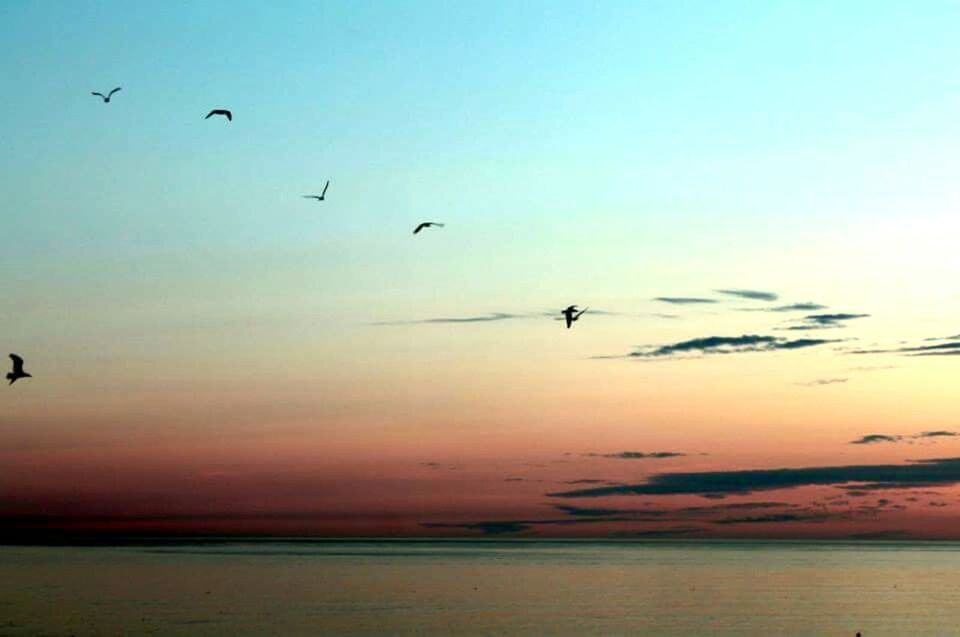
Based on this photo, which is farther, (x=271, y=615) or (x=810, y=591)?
(x=810, y=591)

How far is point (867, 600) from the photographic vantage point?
272ft

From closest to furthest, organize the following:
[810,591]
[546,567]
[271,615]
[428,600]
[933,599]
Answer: [271,615] → [428,600] → [933,599] → [810,591] → [546,567]

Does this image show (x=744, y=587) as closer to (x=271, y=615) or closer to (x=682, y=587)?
(x=682, y=587)

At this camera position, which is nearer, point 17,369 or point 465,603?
point 17,369

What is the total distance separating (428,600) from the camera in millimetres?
79125

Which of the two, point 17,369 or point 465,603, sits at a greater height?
point 17,369

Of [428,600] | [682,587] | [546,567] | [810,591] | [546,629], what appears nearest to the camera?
[546,629]

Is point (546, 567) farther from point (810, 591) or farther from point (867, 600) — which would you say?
point (867, 600)

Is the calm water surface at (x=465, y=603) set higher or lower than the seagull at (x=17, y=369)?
lower

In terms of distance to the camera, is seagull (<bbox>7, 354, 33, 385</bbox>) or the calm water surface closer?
seagull (<bbox>7, 354, 33, 385</bbox>)

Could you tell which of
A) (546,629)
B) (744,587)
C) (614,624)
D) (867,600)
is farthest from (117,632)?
(744,587)

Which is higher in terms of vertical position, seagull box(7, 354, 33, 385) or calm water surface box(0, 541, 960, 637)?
seagull box(7, 354, 33, 385)

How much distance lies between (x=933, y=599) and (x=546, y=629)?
118 feet

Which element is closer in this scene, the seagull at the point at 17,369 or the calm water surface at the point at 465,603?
the seagull at the point at 17,369
